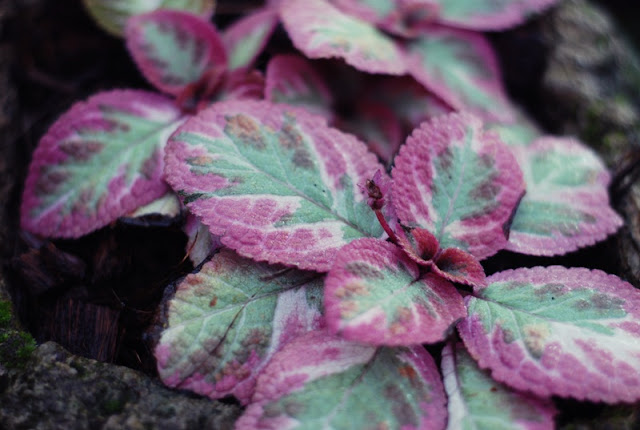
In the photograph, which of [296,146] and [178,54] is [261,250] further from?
[178,54]

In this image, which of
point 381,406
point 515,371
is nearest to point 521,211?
point 515,371

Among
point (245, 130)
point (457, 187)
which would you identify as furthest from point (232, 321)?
point (457, 187)

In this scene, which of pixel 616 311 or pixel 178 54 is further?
pixel 178 54

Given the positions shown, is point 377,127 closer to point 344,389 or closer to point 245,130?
point 245,130

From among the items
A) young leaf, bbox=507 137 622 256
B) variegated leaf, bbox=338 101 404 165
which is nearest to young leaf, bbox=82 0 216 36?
variegated leaf, bbox=338 101 404 165

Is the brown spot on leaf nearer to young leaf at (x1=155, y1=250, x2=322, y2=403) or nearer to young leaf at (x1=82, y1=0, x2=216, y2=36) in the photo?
young leaf at (x1=155, y1=250, x2=322, y2=403)

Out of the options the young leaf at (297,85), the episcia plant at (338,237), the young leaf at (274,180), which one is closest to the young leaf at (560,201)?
the episcia plant at (338,237)
